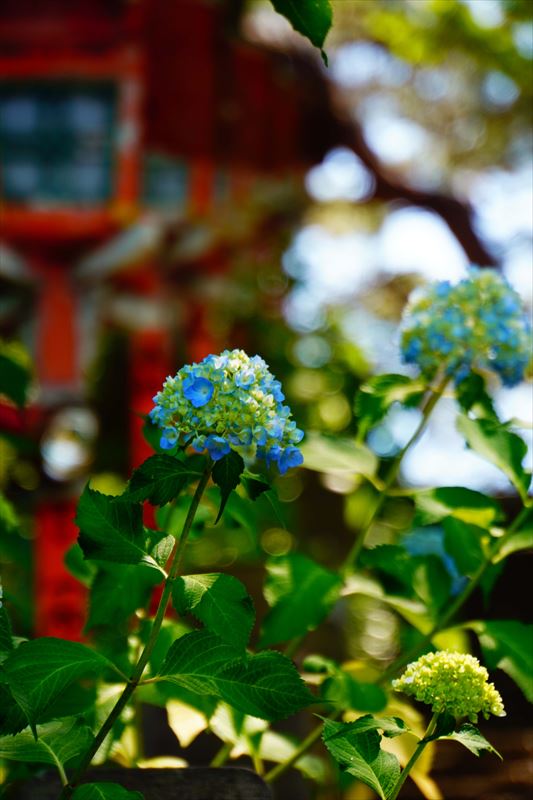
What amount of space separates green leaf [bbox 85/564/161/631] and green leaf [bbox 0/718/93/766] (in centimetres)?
16

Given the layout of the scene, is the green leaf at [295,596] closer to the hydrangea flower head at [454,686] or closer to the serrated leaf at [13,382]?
the hydrangea flower head at [454,686]

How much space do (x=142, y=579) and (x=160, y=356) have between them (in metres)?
3.72

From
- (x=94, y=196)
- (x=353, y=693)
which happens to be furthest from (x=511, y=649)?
(x=94, y=196)

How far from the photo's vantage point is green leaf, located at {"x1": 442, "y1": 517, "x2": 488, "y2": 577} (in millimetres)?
1163

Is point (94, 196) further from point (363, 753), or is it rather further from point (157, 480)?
point (363, 753)

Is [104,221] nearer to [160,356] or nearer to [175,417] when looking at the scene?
[160,356]

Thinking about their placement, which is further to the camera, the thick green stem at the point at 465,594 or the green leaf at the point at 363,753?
the thick green stem at the point at 465,594

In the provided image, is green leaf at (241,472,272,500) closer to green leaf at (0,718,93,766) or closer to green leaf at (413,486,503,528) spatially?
green leaf at (0,718,93,766)

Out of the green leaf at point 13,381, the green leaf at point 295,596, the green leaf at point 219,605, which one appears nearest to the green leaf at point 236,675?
the green leaf at point 219,605

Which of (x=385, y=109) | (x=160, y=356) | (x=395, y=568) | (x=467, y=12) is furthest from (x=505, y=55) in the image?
(x=395, y=568)

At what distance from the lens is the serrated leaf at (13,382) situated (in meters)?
1.31

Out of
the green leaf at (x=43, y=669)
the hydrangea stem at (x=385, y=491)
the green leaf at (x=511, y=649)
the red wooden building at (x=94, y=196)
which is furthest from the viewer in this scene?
the red wooden building at (x=94, y=196)

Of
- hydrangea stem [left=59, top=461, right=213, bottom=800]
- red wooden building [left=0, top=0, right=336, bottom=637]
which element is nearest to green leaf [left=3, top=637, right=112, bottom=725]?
hydrangea stem [left=59, top=461, right=213, bottom=800]

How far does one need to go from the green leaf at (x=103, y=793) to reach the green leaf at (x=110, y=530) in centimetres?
18
